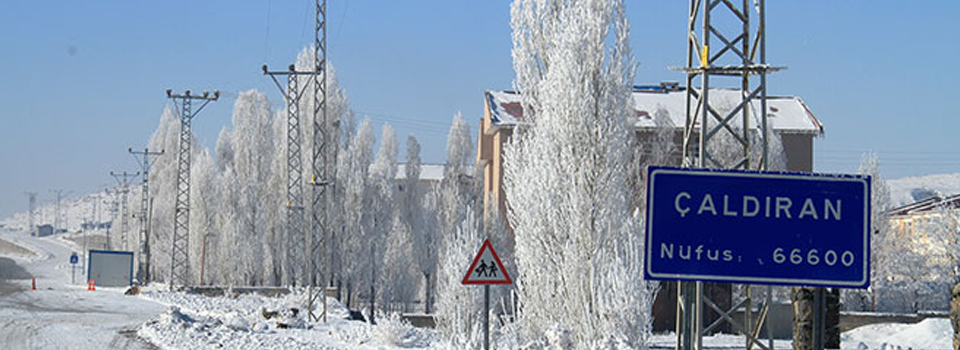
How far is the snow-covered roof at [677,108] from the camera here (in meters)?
53.7

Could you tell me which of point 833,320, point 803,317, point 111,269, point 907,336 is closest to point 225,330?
point 833,320

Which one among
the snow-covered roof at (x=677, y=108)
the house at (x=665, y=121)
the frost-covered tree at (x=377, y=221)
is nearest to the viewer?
the house at (x=665, y=121)

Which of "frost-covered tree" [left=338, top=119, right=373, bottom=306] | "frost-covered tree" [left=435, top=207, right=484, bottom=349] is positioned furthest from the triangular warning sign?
"frost-covered tree" [left=338, top=119, right=373, bottom=306]

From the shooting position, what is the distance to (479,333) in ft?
62.8

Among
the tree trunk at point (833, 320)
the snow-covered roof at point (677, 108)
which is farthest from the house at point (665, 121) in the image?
the tree trunk at point (833, 320)

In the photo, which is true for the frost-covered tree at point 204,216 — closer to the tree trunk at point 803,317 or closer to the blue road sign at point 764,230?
the tree trunk at point 803,317

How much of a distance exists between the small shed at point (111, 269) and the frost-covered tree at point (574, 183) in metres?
37.3

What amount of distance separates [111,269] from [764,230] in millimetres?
53169

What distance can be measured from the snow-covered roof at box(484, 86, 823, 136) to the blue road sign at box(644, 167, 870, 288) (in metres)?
45.5

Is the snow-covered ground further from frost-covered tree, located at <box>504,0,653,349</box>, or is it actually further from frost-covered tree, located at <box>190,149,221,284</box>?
frost-covered tree, located at <box>190,149,221,284</box>

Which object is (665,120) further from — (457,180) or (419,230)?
(457,180)

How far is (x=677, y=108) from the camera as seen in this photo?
5759 cm

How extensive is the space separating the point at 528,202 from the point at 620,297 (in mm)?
4911

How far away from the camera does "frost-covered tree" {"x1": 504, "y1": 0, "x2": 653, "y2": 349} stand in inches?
760
